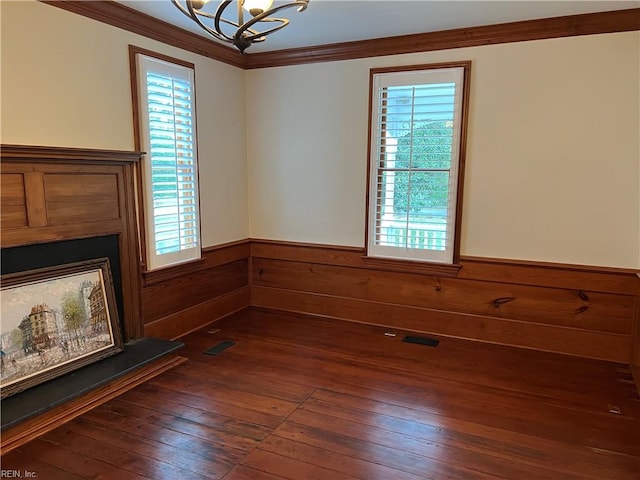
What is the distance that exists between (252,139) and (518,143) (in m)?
2.52

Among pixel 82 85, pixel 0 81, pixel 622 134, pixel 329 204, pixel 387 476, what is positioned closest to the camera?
pixel 387 476

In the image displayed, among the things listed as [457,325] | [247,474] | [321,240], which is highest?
[321,240]

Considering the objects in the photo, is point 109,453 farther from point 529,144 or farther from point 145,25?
point 529,144

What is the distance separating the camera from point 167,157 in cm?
350

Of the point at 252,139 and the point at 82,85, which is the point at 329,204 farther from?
the point at 82,85

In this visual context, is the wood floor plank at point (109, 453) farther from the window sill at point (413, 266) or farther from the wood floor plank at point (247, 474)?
the window sill at point (413, 266)

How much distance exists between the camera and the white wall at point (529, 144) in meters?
3.26

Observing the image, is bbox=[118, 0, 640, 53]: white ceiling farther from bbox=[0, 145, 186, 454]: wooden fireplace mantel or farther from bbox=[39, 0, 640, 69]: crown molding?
bbox=[0, 145, 186, 454]: wooden fireplace mantel

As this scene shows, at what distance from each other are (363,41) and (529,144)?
166 cm

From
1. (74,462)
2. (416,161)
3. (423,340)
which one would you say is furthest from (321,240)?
(74,462)

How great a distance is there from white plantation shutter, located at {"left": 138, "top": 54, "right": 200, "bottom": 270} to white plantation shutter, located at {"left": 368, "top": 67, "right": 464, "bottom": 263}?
5.26ft

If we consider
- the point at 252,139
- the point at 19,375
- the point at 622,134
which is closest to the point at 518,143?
the point at 622,134

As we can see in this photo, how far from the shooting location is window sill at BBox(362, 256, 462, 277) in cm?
383

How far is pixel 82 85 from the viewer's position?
2885mm
